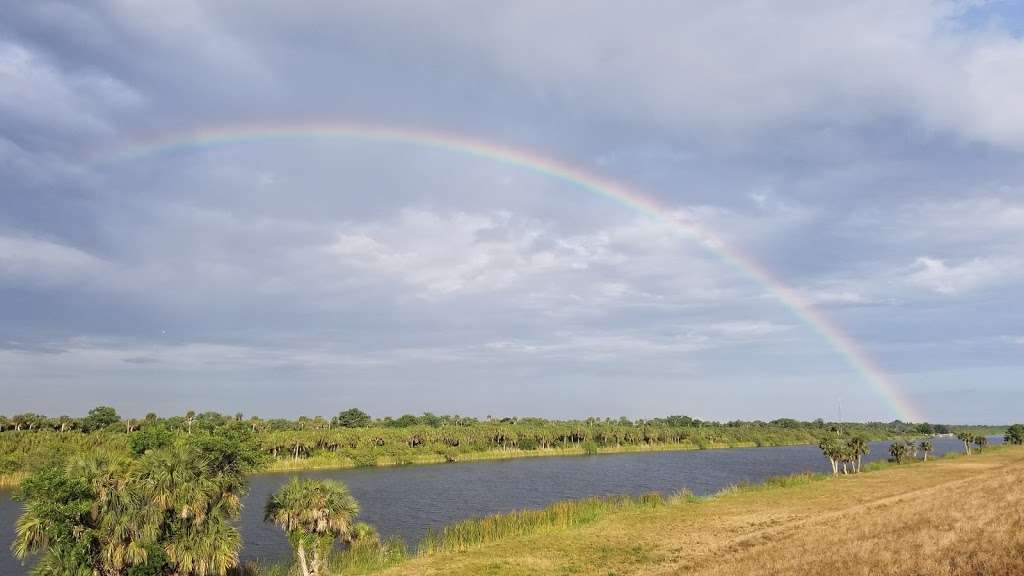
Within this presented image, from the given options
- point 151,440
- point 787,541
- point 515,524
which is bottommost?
point 515,524

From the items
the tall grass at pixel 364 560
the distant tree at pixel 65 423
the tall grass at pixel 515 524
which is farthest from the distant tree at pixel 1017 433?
the distant tree at pixel 65 423

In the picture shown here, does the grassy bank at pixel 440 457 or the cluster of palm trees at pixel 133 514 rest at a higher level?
the cluster of palm trees at pixel 133 514

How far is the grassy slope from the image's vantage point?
21.9 meters

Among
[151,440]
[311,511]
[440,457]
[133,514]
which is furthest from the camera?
[440,457]

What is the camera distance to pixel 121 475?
32.8 meters

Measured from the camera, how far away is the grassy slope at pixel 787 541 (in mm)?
21922

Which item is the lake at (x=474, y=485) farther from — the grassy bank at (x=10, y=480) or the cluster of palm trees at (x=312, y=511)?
the cluster of palm trees at (x=312, y=511)

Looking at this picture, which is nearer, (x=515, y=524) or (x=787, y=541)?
(x=787, y=541)

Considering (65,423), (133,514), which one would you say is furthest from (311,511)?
(65,423)

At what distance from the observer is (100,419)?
15550 cm

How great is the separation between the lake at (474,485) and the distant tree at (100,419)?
6535 cm

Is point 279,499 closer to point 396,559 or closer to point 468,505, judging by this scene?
point 396,559

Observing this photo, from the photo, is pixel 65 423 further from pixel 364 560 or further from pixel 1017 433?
pixel 1017 433

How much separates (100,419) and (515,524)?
15570 cm
